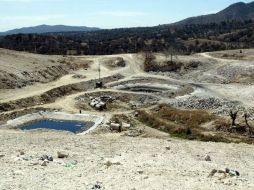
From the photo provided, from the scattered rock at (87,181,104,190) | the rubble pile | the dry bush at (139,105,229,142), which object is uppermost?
the scattered rock at (87,181,104,190)

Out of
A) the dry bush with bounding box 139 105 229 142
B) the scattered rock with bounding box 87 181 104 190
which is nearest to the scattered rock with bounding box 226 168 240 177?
the scattered rock with bounding box 87 181 104 190

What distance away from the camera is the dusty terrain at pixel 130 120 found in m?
28.8

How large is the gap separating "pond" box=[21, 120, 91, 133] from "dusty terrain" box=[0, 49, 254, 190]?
260 cm

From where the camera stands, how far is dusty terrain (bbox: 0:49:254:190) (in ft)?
94.3

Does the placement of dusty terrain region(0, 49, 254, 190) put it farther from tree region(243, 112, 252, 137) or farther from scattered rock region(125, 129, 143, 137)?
tree region(243, 112, 252, 137)

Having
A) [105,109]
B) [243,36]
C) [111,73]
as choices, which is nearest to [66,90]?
[105,109]

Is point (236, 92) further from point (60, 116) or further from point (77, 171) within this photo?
point (77, 171)

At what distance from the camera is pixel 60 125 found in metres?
58.3

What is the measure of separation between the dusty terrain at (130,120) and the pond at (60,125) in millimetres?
2602

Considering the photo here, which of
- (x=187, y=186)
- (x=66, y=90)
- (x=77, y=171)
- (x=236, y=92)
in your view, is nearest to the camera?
(x=187, y=186)

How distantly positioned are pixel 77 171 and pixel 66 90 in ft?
153

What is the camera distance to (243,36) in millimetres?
195000

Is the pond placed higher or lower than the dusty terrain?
lower

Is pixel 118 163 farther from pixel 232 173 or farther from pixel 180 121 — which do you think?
pixel 180 121
